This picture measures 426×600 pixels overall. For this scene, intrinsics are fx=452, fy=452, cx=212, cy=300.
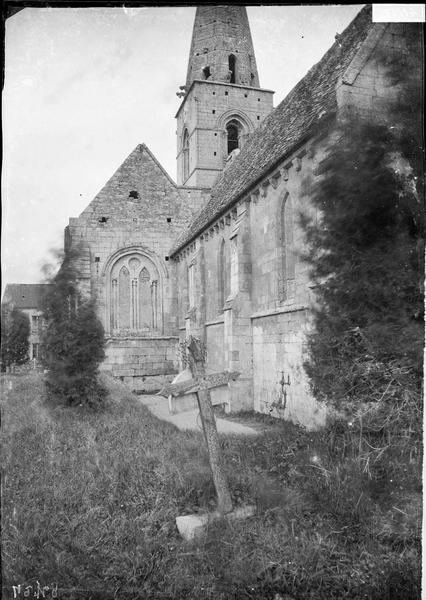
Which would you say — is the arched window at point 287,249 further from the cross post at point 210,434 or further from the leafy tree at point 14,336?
the leafy tree at point 14,336

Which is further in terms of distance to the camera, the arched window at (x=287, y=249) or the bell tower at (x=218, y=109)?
the bell tower at (x=218, y=109)

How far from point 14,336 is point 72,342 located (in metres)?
2.27

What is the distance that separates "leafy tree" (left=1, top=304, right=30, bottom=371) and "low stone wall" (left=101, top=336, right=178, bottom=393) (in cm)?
328

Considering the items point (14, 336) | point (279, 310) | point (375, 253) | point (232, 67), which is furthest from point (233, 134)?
point (375, 253)

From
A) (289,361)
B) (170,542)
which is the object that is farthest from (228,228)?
(170,542)

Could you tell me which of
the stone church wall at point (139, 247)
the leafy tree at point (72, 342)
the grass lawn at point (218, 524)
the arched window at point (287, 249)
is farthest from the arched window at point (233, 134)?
the grass lawn at point (218, 524)

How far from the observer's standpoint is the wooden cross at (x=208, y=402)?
501cm

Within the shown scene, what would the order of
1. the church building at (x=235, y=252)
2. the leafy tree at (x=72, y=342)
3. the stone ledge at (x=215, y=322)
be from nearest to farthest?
the church building at (x=235, y=252)
the leafy tree at (x=72, y=342)
the stone ledge at (x=215, y=322)

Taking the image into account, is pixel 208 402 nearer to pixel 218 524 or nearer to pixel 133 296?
pixel 218 524

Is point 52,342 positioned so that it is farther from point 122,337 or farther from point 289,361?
point 289,361

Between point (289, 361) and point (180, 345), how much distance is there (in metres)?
2.44

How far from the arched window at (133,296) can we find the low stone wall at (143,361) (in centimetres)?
31

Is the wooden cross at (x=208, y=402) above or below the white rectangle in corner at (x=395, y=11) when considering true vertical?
below

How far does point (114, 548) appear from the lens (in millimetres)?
4660
